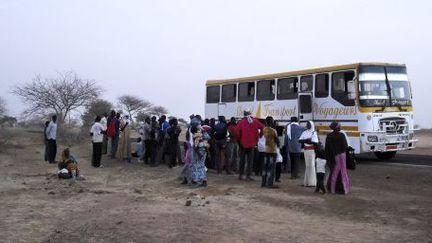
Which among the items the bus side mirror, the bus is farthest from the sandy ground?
the bus side mirror

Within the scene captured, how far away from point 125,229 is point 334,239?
284 cm

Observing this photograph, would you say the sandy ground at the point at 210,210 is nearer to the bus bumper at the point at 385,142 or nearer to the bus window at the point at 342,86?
the bus bumper at the point at 385,142

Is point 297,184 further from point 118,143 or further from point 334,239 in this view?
point 118,143

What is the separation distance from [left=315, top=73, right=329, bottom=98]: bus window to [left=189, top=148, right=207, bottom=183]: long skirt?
6.71 m

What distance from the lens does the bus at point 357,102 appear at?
1666 cm

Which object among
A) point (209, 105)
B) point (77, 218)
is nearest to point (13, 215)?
point (77, 218)

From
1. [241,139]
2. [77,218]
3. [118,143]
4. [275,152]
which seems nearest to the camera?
[77,218]

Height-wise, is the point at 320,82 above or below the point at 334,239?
above

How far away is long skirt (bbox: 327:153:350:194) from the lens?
1102 cm

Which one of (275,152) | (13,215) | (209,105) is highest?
(209,105)

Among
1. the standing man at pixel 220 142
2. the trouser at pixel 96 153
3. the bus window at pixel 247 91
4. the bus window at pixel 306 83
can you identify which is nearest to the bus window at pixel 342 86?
the bus window at pixel 306 83

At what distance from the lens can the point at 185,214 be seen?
8.73m

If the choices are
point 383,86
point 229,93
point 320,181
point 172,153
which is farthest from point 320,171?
point 229,93

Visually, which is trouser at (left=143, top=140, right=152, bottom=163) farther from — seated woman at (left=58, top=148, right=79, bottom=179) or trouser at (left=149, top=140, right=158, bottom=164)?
seated woman at (left=58, top=148, right=79, bottom=179)
